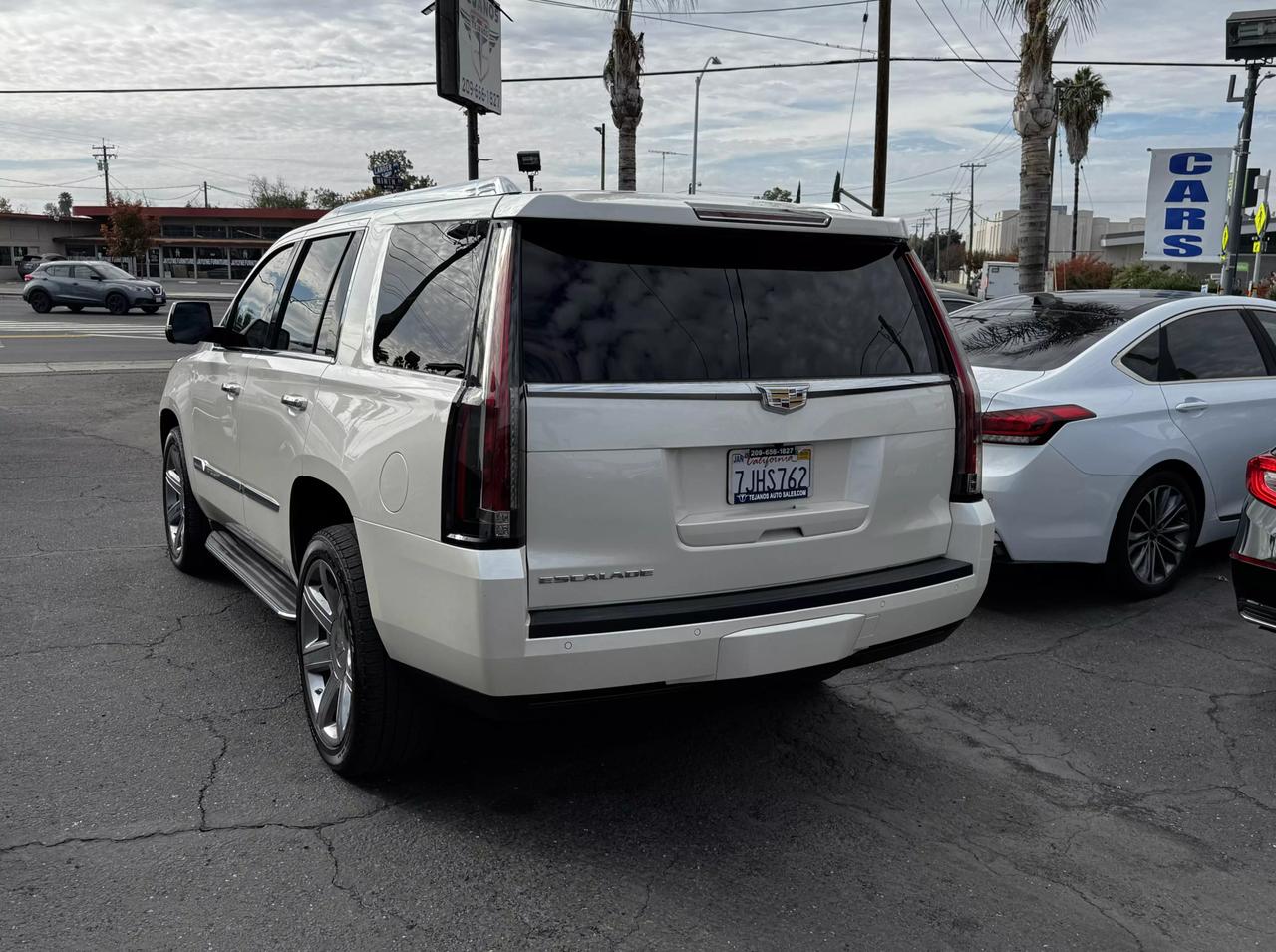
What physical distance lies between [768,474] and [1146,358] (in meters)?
3.68

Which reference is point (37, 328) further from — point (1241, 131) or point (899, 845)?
point (899, 845)

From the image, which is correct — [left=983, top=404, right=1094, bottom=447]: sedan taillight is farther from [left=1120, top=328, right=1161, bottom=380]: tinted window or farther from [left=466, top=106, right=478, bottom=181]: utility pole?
[left=466, top=106, right=478, bottom=181]: utility pole

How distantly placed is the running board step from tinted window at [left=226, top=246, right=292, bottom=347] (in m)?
0.94

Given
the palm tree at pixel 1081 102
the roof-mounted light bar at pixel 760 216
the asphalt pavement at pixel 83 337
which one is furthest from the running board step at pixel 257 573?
the palm tree at pixel 1081 102

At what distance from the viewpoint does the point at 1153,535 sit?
6020mm

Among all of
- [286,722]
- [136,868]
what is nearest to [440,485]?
[136,868]

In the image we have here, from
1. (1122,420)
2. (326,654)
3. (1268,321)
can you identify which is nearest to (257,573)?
(326,654)

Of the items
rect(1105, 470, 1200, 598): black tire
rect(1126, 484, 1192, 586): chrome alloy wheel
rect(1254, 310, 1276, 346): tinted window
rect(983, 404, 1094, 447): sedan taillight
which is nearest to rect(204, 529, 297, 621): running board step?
rect(983, 404, 1094, 447): sedan taillight

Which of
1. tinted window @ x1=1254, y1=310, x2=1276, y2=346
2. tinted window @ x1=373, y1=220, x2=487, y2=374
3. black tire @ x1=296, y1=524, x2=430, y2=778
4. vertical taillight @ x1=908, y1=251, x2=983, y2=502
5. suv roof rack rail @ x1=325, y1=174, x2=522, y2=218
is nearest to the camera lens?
tinted window @ x1=373, y1=220, x2=487, y2=374

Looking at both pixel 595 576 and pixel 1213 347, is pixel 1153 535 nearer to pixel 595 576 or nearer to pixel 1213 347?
pixel 1213 347

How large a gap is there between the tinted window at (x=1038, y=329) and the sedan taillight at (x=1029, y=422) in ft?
1.18

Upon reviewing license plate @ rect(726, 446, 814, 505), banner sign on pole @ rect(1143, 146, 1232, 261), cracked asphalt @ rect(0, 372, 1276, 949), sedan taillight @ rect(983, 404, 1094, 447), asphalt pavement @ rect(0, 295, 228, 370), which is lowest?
cracked asphalt @ rect(0, 372, 1276, 949)

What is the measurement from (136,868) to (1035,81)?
51.1 ft

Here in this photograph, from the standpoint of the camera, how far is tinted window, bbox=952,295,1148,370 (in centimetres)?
Result: 600
